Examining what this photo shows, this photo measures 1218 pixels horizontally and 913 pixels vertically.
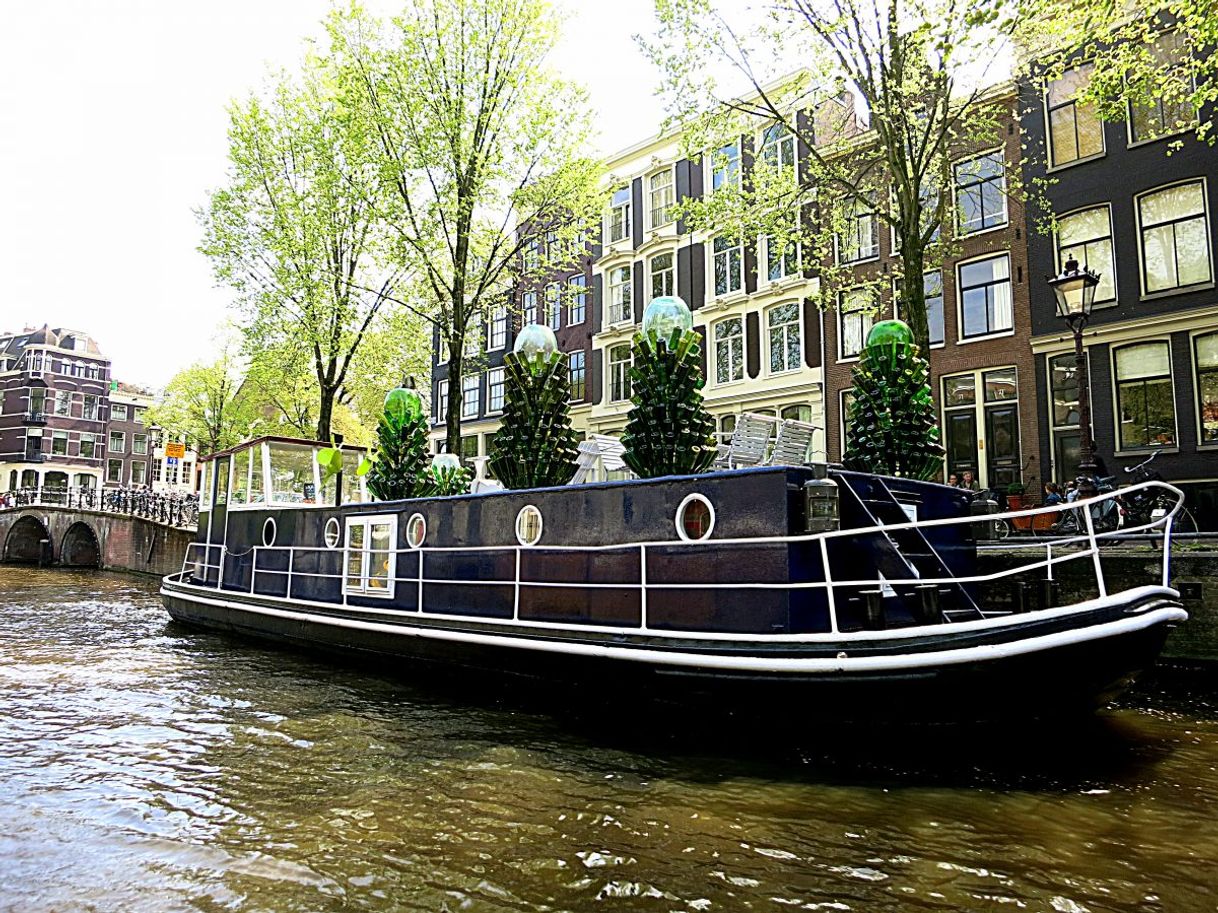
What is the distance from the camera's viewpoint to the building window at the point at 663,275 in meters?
27.5

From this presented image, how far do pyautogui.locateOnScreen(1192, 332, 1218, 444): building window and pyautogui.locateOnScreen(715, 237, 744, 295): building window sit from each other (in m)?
12.4

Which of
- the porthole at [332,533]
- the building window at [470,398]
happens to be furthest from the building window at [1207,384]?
the building window at [470,398]

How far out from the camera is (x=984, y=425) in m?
19.1

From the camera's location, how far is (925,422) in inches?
364

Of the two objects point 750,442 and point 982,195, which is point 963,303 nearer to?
point 982,195

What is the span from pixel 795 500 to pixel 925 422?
3734mm

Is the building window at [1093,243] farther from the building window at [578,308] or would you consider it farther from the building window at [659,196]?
the building window at [578,308]

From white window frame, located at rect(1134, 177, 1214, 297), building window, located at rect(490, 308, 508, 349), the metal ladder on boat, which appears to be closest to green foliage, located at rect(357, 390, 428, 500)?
the metal ladder on boat

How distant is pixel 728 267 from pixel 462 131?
430 inches

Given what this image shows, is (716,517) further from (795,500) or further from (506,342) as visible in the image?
(506,342)

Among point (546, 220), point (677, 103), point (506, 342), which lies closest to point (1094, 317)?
point (677, 103)

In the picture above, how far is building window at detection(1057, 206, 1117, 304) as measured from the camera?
17.2 metres

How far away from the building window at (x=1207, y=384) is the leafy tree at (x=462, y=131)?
13.2 metres

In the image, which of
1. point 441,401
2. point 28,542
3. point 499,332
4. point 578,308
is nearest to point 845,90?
point 578,308
